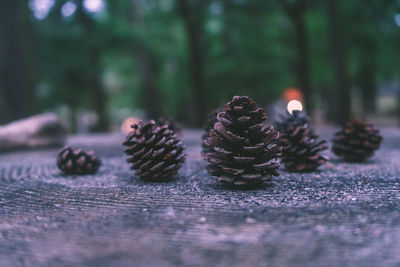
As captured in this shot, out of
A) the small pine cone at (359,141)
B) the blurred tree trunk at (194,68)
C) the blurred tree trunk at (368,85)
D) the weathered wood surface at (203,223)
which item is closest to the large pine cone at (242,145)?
the weathered wood surface at (203,223)

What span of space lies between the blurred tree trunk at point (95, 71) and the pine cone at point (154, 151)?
14150 mm

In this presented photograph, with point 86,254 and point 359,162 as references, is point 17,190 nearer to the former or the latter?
point 86,254

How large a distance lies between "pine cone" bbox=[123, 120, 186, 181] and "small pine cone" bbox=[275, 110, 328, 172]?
3.71 feet

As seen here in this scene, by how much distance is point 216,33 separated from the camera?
2064cm

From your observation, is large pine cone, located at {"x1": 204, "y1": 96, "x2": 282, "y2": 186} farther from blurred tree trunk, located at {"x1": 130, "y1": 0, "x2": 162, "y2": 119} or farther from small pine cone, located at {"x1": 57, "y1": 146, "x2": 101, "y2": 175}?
blurred tree trunk, located at {"x1": 130, "y1": 0, "x2": 162, "y2": 119}

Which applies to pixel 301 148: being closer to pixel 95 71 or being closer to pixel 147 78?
pixel 95 71

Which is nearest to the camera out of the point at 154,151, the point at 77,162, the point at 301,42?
the point at 154,151

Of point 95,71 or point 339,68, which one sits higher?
point 95,71

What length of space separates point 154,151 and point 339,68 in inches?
368

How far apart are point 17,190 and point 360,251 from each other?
2.77m

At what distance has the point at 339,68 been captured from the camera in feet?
37.2

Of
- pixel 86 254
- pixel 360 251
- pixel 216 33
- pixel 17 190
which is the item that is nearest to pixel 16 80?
pixel 17 190

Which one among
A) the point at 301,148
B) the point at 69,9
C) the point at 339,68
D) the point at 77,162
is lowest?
the point at 77,162

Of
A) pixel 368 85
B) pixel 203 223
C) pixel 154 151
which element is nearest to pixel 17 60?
pixel 154 151
